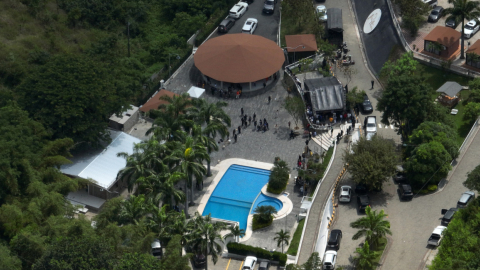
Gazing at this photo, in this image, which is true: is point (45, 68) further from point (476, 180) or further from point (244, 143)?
point (476, 180)

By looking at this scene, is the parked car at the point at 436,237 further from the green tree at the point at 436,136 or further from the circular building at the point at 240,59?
the circular building at the point at 240,59

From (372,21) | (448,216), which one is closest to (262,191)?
(448,216)

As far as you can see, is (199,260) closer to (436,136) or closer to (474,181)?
(474,181)

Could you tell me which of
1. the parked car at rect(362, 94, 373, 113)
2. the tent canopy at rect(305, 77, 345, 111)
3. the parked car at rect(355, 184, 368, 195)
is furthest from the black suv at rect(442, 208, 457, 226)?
the tent canopy at rect(305, 77, 345, 111)

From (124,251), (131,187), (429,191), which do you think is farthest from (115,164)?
(429,191)

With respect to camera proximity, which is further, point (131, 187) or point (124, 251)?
point (131, 187)
